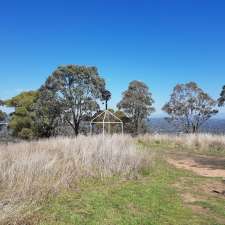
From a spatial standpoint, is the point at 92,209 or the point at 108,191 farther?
the point at 108,191

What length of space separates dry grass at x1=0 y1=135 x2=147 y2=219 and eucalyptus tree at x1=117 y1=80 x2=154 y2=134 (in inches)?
699

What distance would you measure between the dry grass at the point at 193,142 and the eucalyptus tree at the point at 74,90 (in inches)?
199

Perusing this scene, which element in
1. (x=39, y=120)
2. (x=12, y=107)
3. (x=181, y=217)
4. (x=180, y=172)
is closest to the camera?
(x=181, y=217)

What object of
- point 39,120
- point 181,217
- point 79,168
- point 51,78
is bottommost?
point 181,217

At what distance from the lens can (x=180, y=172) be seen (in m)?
10.2

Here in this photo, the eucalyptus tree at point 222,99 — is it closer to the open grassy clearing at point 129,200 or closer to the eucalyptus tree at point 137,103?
the eucalyptus tree at point 137,103

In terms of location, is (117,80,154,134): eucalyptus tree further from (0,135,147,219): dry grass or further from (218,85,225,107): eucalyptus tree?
(0,135,147,219): dry grass

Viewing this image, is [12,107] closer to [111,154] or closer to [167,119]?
[167,119]

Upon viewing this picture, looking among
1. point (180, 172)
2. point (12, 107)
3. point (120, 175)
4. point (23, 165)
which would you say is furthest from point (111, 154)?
point (12, 107)

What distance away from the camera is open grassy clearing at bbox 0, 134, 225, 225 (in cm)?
520

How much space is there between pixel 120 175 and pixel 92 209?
2.88 m

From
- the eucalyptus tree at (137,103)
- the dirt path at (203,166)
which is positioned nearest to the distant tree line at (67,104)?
the eucalyptus tree at (137,103)

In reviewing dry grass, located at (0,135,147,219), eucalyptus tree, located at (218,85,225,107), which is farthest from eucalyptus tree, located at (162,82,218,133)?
dry grass, located at (0,135,147,219)

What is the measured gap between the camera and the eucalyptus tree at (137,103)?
28031 millimetres
